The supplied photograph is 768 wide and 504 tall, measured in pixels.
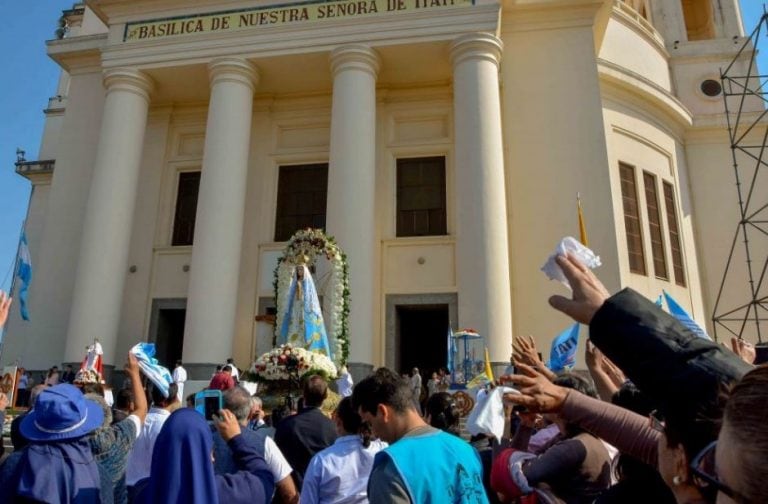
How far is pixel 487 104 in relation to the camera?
15.5m

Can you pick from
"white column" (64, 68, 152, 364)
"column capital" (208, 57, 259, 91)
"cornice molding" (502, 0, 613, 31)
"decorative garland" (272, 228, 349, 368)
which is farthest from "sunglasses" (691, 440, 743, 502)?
"cornice molding" (502, 0, 613, 31)

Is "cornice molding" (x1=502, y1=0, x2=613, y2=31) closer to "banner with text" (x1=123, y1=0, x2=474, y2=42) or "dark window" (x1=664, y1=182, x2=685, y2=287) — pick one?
"banner with text" (x1=123, y1=0, x2=474, y2=42)

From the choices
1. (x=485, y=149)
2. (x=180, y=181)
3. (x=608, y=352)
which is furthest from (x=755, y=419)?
(x=180, y=181)

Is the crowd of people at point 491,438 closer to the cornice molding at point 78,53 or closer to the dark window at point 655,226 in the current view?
the dark window at point 655,226

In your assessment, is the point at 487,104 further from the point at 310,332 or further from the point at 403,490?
the point at 403,490

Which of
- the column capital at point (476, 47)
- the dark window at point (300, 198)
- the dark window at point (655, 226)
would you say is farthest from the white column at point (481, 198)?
the dark window at point (655, 226)

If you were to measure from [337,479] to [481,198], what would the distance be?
12.2 metres

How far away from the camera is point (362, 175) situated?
15367mm

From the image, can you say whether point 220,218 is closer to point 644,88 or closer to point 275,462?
point 275,462

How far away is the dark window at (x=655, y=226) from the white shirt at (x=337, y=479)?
17012 mm

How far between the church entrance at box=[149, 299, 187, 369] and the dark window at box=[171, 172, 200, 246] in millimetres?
1982

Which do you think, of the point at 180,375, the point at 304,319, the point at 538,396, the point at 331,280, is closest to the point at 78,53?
the point at 180,375

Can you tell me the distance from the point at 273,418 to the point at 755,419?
6.23 metres

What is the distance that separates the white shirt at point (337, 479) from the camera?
312 centimetres
